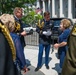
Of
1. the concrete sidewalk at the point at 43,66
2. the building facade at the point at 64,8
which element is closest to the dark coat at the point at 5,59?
the concrete sidewalk at the point at 43,66

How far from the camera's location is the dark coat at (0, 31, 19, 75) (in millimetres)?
2152

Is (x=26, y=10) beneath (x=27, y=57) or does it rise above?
above

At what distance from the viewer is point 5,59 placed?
2.17 meters

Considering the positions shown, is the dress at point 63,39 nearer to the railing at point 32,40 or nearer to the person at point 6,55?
the person at point 6,55

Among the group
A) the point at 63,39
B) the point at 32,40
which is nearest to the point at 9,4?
the point at 32,40

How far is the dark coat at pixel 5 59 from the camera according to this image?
84.7 inches

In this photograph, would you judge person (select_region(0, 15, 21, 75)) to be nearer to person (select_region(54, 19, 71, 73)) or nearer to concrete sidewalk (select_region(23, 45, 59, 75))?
person (select_region(54, 19, 71, 73))

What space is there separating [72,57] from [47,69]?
582cm

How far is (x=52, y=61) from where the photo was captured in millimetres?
9078

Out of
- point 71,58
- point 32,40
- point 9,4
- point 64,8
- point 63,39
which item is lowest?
point 64,8

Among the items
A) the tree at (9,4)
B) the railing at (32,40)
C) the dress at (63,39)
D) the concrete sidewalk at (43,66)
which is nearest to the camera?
the dress at (63,39)

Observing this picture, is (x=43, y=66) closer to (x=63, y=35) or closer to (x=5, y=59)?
(x=63, y=35)

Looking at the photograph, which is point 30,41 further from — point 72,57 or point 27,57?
point 72,57

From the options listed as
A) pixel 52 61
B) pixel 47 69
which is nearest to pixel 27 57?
pixel 52 61
